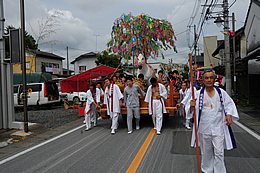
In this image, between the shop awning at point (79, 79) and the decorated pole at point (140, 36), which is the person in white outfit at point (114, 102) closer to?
the decorated pole at point (140, 36)

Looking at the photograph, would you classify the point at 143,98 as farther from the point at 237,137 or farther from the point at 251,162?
the point at 251,162

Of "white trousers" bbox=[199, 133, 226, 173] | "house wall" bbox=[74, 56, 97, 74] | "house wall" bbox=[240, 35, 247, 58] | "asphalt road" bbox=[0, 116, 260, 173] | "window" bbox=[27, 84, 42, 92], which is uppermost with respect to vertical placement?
"house wall" bbox=[74, 56, 97, 74]

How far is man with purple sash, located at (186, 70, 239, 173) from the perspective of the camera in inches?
143

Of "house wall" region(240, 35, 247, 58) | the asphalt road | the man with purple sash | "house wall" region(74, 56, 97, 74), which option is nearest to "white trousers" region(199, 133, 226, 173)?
the man with purple sash

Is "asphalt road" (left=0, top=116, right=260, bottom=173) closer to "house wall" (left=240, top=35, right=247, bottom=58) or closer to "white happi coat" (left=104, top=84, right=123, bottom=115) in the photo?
"white happi coat" (left=104, top=84, right=123, bottom=115)

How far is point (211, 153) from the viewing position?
3.80 metres

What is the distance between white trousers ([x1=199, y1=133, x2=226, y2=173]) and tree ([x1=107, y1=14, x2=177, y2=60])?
597 cm

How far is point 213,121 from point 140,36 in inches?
238

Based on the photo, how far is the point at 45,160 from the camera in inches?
194

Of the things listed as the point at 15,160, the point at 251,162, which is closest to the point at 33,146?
the point at 15,160

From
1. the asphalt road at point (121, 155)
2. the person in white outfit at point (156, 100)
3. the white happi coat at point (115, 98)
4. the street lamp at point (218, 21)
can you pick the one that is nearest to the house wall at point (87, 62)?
the street lamp at point (218, 21)

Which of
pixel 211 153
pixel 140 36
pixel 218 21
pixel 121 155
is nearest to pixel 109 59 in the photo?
pixel 218 21

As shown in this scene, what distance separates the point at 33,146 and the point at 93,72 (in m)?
7.02

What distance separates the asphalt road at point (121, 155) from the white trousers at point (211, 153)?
1.23 ft
